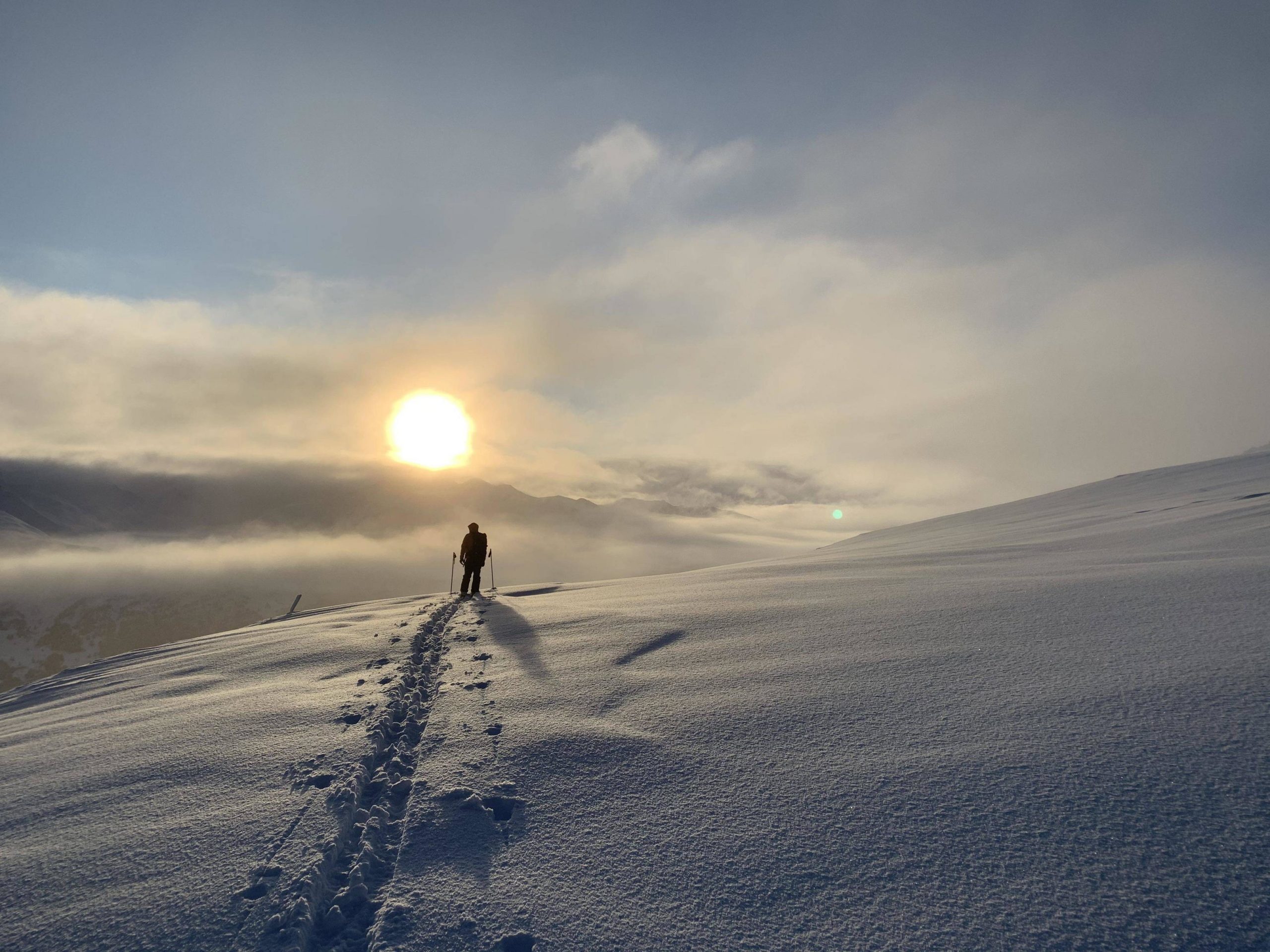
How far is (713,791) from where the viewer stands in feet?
14.6

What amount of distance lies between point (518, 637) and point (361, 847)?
17.4 feet

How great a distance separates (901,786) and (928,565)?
912 centimetres

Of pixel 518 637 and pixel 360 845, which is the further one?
pixel 518 637

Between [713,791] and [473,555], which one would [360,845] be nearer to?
[713,791]

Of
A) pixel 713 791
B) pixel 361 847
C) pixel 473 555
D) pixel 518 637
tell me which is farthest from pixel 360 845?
pixel 473 555

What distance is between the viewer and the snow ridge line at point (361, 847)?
3.59 meters

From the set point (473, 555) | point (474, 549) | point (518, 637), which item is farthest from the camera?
point (474, 549)

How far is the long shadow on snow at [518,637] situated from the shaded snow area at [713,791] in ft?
0.35

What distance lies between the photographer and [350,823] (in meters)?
4.52

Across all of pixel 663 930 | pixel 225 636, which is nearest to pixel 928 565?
pixel 663 930

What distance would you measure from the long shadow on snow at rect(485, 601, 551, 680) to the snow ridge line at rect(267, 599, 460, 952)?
4.48 feet

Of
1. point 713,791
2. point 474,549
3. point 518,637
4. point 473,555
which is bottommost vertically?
point 713,791

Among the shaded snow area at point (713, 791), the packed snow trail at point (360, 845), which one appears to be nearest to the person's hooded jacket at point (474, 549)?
the shaded snow area at point (713, 791)

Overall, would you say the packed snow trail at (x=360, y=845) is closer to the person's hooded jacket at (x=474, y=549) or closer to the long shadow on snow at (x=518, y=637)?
the long shadow on snow at (x=518, y=637)
